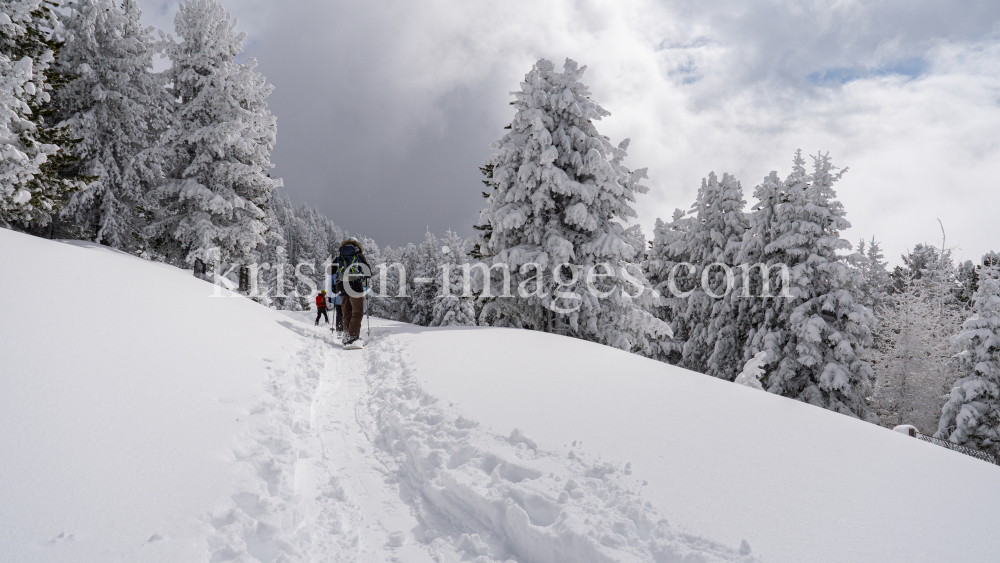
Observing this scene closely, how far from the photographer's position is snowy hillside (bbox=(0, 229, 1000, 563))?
2.81m

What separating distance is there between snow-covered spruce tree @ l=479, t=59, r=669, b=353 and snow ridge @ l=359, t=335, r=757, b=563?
8267mm

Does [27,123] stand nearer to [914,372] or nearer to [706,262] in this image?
[706,262]


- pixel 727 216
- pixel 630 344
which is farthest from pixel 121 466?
pixel 727 216

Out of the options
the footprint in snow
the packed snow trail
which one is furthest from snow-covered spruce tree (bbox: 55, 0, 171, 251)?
the footprint in snow

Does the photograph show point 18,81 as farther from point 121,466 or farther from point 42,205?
point 121,466

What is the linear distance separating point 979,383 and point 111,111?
3229cm

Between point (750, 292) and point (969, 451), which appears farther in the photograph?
point (750, 292)

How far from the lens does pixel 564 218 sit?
13.8 metres

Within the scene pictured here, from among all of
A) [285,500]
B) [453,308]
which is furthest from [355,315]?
[453,308]

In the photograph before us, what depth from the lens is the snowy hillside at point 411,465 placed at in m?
2.81

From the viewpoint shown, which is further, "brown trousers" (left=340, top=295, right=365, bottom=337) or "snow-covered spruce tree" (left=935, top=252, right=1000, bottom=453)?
"snow-covered spruce tree" (left=935, top=252, right=1000, bottom=453)

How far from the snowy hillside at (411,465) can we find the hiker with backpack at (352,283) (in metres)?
3.91

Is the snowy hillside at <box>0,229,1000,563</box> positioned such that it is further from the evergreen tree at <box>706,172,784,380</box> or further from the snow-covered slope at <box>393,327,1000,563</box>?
the evergreen tree at <box>706,172,784,380</box>

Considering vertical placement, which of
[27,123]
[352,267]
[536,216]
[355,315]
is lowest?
[355,315]
